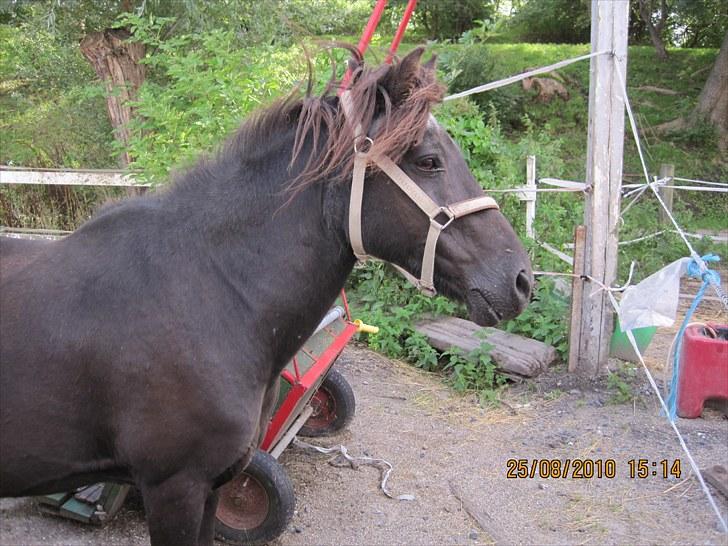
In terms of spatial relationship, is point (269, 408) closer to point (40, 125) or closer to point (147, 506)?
point (147, 506)

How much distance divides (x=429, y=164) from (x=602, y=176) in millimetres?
3189

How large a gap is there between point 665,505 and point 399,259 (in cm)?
249

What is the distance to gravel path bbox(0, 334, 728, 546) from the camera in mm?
3369

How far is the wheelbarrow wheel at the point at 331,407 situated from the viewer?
14.3ft

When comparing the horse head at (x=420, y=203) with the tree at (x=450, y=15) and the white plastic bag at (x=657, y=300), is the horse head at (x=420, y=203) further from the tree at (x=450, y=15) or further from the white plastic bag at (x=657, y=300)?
the tree at (x=450, y=15)

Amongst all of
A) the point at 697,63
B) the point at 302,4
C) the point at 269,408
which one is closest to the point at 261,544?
the point at 269,408

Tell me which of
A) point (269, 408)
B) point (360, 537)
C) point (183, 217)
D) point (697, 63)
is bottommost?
point (360, 537)

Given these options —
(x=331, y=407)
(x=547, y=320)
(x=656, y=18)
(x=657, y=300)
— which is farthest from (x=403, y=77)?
(x=656, y=18)

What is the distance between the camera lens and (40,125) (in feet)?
31.1

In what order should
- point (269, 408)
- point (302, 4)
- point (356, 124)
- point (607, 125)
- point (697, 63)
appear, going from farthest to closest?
point (697, 63)
point (302, 4)
point (607, 125)
point (269, 408)
point (356, 124)

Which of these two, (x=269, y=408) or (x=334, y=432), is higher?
(x=269, y=408)

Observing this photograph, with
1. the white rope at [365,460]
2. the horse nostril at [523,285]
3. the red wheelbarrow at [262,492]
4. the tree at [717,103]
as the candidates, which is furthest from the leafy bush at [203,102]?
the tree at [717,103]

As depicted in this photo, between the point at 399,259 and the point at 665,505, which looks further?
the point at 665,505

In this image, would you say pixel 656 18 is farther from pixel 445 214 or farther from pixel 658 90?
pixel 445 214
